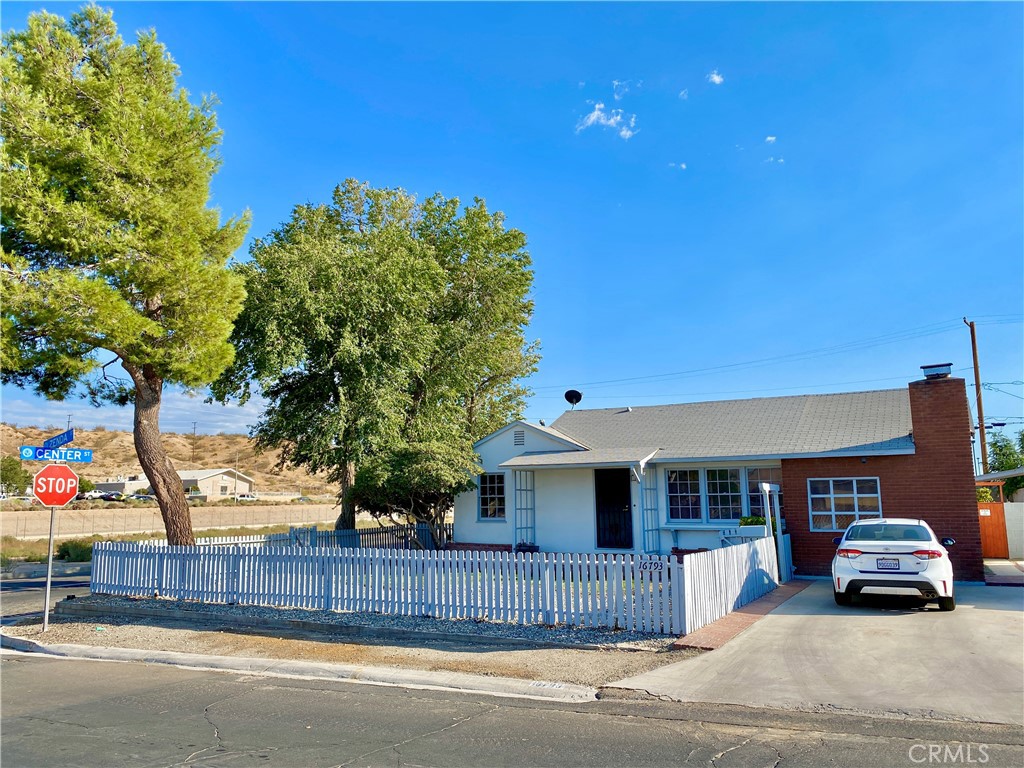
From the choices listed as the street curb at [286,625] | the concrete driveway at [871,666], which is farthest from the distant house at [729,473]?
the street curb at [286,625]

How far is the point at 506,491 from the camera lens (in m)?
20.8

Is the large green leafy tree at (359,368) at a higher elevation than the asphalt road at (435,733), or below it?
higher

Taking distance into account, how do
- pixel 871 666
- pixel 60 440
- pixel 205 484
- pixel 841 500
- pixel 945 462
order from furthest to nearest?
pixel 205 484
pixel 841 500
pixel 945 462
pixel 60 440
pixel 871 666

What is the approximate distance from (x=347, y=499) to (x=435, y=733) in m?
13.9

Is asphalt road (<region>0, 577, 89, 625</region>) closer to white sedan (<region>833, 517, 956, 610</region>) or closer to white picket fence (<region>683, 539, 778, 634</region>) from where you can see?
white picket fence (<region>683, 539, 778, 634</region>)

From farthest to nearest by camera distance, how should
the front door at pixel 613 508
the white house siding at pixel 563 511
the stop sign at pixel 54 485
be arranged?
the front door at pixel 613 508 → the white house siding at pixel 563 511 → the stop sign at pixel 54 485

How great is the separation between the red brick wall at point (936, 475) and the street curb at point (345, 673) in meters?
11.4

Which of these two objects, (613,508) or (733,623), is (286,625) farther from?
(613,508)

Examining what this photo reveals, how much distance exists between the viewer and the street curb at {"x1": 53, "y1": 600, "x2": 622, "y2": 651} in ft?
33.4

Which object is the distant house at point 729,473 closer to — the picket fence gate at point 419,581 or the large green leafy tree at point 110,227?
the picket fence gate at point 419,581

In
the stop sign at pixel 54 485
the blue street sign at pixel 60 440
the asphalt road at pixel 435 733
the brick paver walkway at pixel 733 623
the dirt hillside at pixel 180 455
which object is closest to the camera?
the asphalt road at pixel 435 733

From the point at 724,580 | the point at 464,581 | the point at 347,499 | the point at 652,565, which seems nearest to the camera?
the point at 652,565

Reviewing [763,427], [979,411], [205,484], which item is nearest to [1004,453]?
[979,411]

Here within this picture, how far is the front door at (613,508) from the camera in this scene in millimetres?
19484
